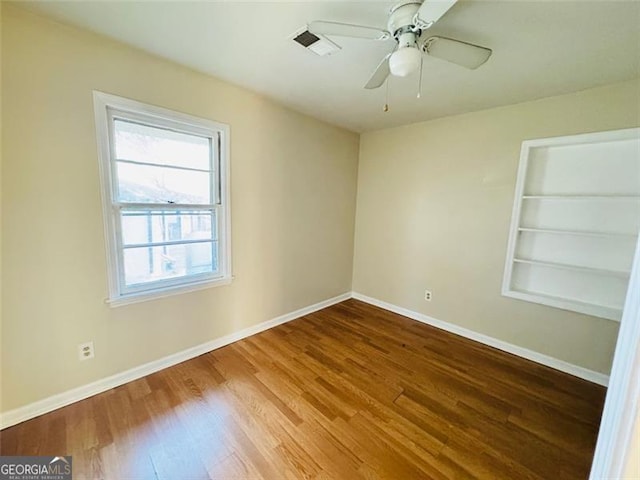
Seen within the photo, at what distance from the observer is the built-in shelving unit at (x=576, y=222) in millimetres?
2068

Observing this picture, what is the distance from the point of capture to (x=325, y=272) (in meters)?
3.54

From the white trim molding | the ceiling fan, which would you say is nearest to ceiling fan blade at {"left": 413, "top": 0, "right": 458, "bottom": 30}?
the ceiling fan

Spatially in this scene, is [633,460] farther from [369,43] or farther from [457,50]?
[369,43]

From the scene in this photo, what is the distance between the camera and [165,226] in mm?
2129

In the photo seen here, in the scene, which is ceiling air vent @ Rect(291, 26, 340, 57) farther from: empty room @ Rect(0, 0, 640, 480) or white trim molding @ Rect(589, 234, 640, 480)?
white trim molding @ Rect(589, 234, 640, 480)

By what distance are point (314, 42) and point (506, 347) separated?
3.12m

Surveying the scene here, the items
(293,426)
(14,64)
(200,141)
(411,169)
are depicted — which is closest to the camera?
(14,64)

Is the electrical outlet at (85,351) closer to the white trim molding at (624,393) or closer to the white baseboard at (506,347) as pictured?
the white trim molding at (624,393)

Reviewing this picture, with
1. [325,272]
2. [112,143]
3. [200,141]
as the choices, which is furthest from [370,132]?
[112,143]

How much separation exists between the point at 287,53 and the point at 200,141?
1.03 metres

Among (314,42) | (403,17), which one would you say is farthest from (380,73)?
(314,42)

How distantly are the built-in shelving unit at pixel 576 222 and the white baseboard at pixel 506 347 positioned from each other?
500 mm

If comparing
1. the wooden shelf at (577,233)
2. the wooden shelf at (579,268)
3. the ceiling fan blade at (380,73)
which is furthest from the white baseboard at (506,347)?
the ceiling fan blade at (380,73)

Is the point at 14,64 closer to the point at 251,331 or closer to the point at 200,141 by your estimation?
the point at 200,141
